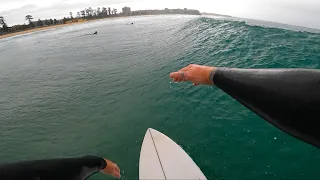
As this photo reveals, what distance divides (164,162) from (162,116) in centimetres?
411

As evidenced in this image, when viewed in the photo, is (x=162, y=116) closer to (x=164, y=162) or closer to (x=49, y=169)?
(x=164, y=162)

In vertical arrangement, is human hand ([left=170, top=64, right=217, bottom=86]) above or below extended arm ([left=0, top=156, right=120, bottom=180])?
above

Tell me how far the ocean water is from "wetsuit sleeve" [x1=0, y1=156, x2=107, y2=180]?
340 centimetres

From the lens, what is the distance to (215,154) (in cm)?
707

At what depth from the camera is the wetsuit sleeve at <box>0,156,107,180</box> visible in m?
3.15

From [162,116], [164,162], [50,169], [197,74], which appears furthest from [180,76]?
[162,116]

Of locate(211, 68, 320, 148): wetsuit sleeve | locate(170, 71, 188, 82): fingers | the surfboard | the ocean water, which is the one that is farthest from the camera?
the ocean water

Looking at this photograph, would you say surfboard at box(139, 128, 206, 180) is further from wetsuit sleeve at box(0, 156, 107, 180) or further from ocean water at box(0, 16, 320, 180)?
wetsuit sleeve at box(0, 156, 107, 180)

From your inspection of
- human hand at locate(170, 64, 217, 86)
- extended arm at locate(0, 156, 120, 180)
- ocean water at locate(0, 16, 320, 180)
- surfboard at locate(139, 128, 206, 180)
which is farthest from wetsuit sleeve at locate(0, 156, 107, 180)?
ocean water at locate(0, 16, 320, 180)

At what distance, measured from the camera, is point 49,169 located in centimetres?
334

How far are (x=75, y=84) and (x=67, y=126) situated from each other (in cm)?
645

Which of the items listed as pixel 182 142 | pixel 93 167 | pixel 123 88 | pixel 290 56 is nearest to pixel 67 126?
pixel 123 88

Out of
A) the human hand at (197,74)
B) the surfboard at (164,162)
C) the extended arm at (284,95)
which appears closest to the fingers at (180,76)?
the human hand at (197,74)

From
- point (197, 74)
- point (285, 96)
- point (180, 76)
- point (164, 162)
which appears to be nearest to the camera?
point (285, 96)
